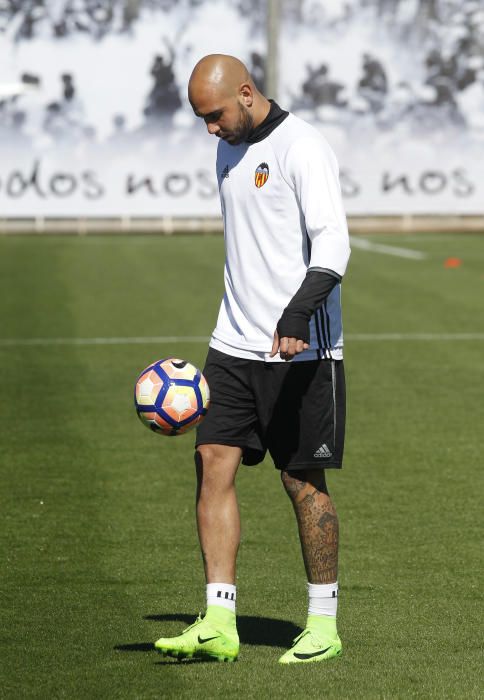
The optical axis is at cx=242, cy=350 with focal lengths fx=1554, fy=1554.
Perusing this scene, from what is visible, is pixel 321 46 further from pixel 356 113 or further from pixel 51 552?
pixel 51 552

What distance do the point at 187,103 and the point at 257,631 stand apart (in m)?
35.3

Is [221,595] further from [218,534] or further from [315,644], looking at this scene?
[315,644]

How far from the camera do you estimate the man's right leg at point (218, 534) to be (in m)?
5.47

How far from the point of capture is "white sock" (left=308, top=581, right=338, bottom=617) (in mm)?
5566

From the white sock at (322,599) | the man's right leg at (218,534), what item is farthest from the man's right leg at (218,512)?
the white sock at (322,599)

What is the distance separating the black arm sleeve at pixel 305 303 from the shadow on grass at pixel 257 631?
1.20 metres

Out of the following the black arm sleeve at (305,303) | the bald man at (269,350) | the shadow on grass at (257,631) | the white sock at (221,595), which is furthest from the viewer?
the shadow on grass at (257,631)

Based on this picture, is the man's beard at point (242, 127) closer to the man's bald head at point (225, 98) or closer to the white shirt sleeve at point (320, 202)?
the man's bald head at point (225, 98)

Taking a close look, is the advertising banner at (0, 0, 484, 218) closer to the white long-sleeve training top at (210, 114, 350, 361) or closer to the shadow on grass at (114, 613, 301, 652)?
the shadow on grass at (114, 613, 301, 652)

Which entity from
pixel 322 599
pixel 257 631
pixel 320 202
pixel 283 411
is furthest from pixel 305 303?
pixel 257 631

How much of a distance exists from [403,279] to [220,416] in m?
18.2

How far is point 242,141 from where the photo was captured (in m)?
5.53

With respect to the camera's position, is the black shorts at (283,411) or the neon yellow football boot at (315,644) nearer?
the neon yellow football boot at (315,644)

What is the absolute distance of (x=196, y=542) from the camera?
7.47 meters
